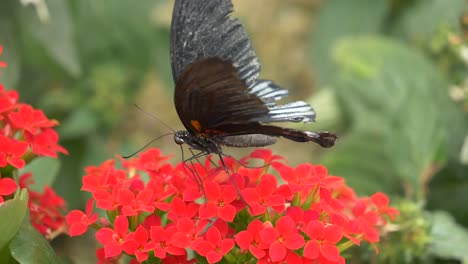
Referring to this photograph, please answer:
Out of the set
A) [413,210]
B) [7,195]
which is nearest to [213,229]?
[7,195]

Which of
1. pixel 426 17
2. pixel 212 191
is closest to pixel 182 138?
pixel 212 191

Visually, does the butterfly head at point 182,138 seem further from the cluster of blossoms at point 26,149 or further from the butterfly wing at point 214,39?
the cluster of blossoms at point 26,149

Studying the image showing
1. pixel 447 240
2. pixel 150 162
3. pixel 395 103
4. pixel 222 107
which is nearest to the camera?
pixel 222 107

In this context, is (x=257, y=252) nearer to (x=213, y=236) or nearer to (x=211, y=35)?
(x=213, y=236)

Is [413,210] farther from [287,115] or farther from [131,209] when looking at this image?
[131,209]

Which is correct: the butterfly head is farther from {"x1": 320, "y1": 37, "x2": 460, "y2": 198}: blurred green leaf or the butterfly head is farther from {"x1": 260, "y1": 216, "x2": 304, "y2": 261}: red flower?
{"x1": 320, "y1": 37, "x2": 460, "y2": 198}: blurred green leaf

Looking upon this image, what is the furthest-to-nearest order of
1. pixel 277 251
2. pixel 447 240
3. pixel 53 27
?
pixel 53 27 < pixel 447 240 < pixel 277 251
